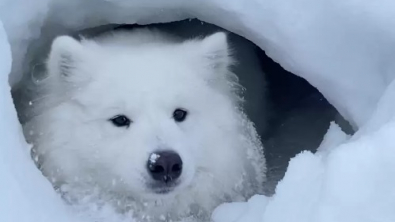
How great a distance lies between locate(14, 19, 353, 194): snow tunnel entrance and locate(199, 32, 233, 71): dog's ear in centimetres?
66

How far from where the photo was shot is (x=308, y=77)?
299 centimetres

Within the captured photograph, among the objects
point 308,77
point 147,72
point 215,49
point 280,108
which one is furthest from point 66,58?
point 280,108

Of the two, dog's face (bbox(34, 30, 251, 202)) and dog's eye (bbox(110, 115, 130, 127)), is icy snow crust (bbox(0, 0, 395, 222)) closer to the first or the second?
dog's face (bbox(34, 30, 251, 202))

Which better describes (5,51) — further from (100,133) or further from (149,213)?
(149,213)

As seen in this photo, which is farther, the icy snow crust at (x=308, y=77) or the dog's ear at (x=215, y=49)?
the dog's ear at (x=215, y=49)

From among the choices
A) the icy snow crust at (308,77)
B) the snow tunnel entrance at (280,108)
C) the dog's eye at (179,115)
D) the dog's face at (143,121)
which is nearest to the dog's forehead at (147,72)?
the dog's face at (143,121)

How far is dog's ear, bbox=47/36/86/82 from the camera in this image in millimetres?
3029

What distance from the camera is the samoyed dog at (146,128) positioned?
2842 mm

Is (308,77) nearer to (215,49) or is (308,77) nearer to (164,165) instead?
(215,49)

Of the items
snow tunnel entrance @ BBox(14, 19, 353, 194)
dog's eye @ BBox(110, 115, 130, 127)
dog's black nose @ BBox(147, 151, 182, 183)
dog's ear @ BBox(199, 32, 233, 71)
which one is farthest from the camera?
snow tunnel entrance @ BBox(14, 19, 353, 194)

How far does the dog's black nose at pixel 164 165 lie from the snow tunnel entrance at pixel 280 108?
0.99 meters

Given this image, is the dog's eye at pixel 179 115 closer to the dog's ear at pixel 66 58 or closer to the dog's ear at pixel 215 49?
the dog's ear at pixel 215 49

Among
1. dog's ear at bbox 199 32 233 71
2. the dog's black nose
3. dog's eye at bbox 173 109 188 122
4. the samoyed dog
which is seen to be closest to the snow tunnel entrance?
the samoyed dog

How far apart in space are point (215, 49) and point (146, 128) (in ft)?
2.19
